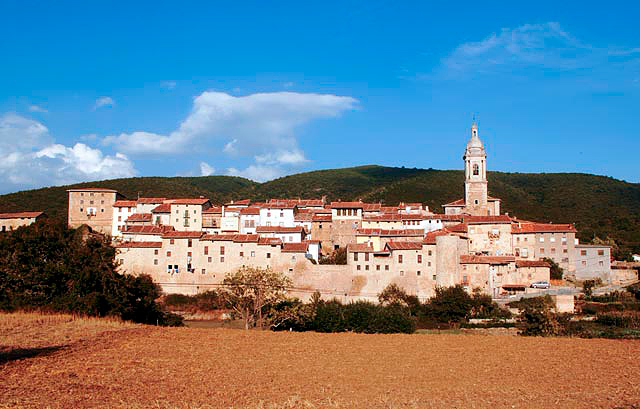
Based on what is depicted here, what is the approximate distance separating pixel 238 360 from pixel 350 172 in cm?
11552

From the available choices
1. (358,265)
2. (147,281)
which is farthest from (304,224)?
(147,281)

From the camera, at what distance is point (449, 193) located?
9056 cm

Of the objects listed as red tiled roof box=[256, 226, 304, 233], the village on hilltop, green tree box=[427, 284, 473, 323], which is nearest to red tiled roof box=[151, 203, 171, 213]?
the village on hilltop

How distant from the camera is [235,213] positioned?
57.1 m

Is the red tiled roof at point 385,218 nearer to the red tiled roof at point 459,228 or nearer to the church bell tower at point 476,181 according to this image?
the red tiled roof at point 459,228

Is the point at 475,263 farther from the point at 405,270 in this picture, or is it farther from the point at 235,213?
the point at 235,213

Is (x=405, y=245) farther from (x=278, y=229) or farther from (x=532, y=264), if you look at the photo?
(x=278, y=229)

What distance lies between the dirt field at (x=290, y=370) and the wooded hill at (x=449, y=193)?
48.8 m

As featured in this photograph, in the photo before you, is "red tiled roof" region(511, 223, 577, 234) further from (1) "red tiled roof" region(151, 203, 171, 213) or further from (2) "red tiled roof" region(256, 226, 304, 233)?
(1) "red tiled roof" region(151, 203, 171, 213)

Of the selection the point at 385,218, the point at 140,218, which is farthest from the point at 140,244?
the point at 385,218

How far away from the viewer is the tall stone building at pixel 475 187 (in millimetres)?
61906

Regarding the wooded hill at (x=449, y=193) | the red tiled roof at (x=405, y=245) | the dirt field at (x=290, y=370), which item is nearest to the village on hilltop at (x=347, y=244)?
the red tiled roof at (x=405, y=245)

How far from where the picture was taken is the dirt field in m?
14.0

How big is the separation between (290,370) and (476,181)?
47953 millimetres
